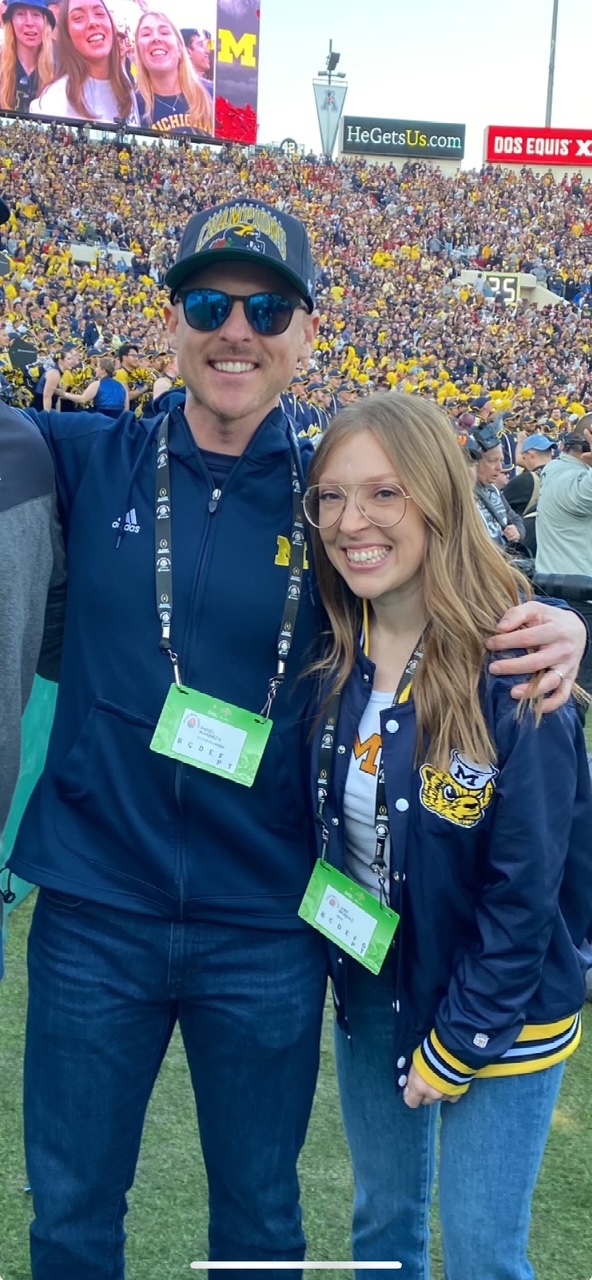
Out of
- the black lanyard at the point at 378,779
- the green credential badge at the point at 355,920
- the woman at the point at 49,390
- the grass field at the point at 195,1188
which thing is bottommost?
the grass field at the point at 195,1188

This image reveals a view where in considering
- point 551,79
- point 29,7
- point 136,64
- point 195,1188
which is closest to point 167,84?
point 136,64

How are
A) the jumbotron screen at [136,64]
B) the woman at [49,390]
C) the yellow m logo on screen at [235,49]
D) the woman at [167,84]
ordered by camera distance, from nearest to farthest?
the woman at [49,390] < the jumbotron screen at [136,64] < the woman at [167,84] < the yellow m logo on screen at [235,49]

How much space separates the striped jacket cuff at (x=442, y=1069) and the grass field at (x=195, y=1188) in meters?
0.99

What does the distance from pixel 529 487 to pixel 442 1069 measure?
7.61 meters

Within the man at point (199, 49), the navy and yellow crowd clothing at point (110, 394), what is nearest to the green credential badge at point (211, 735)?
the navy and yellow crowd clothing at point (110, 394)

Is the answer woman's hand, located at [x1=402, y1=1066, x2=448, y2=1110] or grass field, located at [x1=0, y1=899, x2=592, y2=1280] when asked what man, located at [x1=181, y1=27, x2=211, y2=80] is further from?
woman's hand, located at [x1=402, y1=1066, x2=448, y2=1110]

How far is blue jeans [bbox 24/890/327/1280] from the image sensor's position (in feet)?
6.05

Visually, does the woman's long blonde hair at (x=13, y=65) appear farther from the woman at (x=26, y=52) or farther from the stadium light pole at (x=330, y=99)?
the stadium light pole at (x=330, y=99)

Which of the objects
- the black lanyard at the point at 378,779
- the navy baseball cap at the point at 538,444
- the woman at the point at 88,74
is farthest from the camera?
the woman at the point at 88,74

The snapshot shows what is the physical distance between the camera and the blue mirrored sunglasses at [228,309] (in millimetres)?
1887

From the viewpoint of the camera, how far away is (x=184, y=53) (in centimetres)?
3969

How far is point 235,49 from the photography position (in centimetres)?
4078

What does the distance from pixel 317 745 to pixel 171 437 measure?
569 mm

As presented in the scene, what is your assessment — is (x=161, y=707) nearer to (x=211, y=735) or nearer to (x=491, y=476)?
(x=211, y=735)
